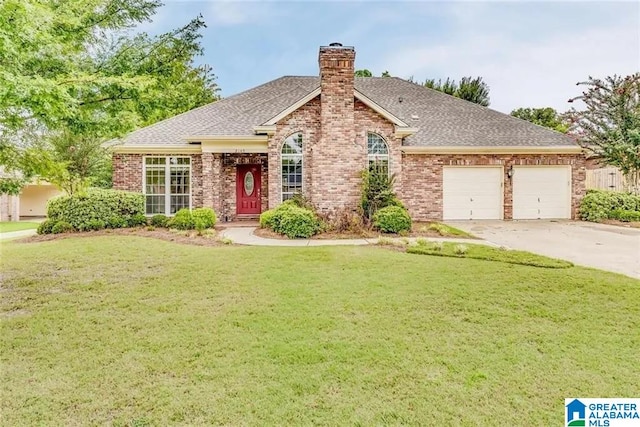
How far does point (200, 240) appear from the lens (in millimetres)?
10859

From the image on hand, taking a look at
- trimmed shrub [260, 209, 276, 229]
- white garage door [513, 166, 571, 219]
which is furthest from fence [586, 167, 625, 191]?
trimmed shrub [260, 209, 276, 229]

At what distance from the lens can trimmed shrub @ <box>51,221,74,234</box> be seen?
40.3 feet

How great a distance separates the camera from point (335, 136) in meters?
13.0

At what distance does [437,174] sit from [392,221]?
5.44 m

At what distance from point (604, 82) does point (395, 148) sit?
970 centimetres

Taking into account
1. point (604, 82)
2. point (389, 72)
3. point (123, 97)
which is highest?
point (389, 72)

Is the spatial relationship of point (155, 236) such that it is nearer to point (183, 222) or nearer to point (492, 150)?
point (183, 222)

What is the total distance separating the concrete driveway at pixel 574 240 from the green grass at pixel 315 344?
1.59 m

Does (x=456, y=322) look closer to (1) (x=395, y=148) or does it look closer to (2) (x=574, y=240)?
Result: (2) (x=574, y=240)

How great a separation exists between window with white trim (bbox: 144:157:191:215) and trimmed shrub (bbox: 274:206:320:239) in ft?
21.3

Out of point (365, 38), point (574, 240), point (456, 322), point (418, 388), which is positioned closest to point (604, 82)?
point (574, 240)

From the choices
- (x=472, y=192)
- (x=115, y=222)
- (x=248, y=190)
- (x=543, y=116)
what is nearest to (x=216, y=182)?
(x=248, y=190)

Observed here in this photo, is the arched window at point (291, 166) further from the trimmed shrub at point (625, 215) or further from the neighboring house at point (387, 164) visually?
the trimmed shrub at point (625, 215)

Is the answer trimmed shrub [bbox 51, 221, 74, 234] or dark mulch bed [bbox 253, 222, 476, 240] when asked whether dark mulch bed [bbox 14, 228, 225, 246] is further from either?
dark mulch bed [bbox 253, 222, 476, 240]
